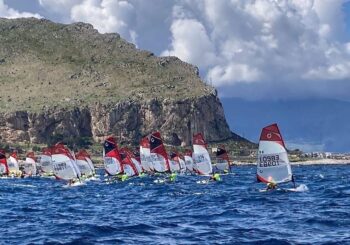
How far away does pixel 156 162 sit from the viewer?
10581 cm

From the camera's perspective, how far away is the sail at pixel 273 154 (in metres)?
60.0

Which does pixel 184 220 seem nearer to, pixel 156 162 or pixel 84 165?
pixel 156 162

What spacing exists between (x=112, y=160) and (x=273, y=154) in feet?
151

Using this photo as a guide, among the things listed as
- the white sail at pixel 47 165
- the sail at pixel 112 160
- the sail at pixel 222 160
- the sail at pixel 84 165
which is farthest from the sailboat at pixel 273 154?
the white sail at pixel 47 165

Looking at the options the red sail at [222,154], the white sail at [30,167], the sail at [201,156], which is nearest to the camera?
the sail at [201,156]

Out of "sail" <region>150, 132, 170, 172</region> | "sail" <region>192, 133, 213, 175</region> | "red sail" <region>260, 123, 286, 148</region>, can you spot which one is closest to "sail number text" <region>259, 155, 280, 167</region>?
"red sail" <region>260, 123, 286, 148</region>

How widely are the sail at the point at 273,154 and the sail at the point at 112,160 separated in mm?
44046

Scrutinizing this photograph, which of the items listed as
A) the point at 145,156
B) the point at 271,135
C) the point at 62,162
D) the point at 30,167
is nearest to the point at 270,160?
the point at 271,135

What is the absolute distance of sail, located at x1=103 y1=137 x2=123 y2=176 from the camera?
102188 millimetres

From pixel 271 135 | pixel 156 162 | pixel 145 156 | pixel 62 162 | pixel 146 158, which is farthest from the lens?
pixel 145 156

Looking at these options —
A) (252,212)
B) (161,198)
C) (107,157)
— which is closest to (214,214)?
(252,212)

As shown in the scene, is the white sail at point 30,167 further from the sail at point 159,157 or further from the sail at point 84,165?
the sail at point 159,157

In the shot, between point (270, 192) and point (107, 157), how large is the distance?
46.3m

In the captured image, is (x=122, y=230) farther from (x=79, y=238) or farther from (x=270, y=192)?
(x=270, y=192)
